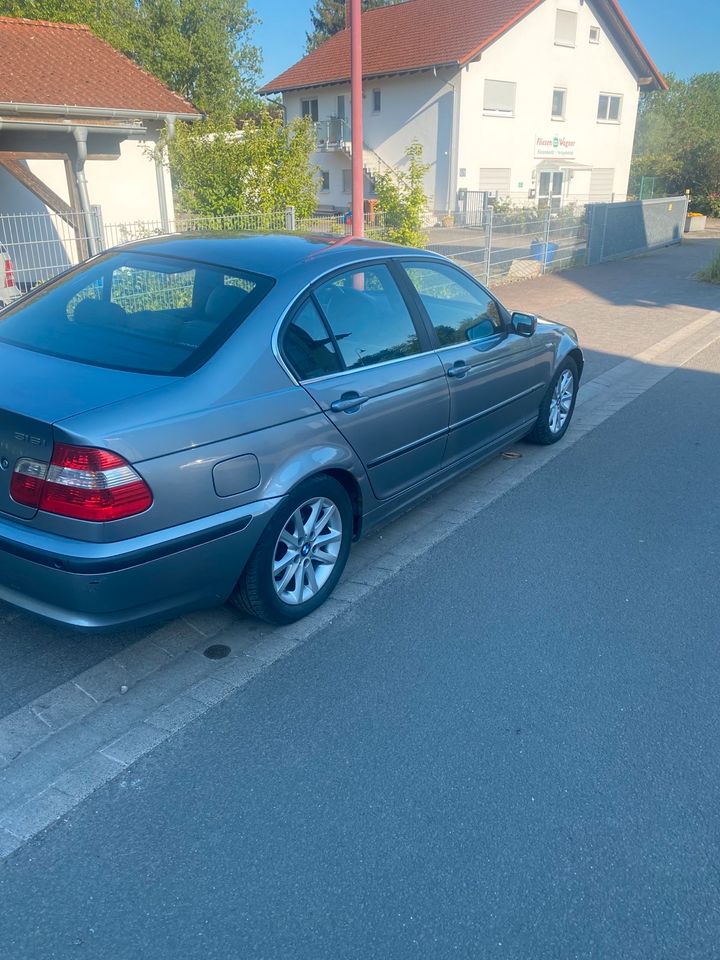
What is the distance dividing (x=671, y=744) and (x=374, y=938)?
4.63 feet

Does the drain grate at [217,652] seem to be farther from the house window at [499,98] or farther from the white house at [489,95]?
the house window at [499,98]

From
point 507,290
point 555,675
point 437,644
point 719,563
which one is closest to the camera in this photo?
point 555,675

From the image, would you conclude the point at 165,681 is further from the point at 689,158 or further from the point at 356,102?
the point at 689,158

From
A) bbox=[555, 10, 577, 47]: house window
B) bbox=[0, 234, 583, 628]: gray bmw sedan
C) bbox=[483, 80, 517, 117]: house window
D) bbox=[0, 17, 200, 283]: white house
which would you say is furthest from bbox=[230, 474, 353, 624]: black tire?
bbox=[555, 10, 577, 47]: house window

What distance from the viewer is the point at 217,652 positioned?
354 centimetres

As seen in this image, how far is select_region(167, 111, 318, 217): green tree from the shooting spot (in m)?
11.5

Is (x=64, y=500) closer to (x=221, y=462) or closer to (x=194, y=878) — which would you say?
(x=221, y=462)

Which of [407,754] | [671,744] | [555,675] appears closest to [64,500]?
[407,754]

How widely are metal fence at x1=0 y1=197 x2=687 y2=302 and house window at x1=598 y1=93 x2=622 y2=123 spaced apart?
19.2 meters

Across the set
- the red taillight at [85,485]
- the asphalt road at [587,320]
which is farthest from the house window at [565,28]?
the red taillight at [85,485]

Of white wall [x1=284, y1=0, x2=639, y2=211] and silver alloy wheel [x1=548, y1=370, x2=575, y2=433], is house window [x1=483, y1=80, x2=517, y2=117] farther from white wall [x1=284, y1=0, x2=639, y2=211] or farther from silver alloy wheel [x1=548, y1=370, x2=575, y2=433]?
silver alloy wheel [x1=548, y1=370, x2=575, y2=433]

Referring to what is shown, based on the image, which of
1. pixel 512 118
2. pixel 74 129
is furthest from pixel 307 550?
pixel 512 118

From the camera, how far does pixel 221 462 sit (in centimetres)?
310

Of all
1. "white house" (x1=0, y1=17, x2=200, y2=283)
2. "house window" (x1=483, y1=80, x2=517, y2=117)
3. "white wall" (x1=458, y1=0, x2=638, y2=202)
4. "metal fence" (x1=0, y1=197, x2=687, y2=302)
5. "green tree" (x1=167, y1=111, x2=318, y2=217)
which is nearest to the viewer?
"metal fence" (x1=0, y1=197, x2=687, y2=302)
